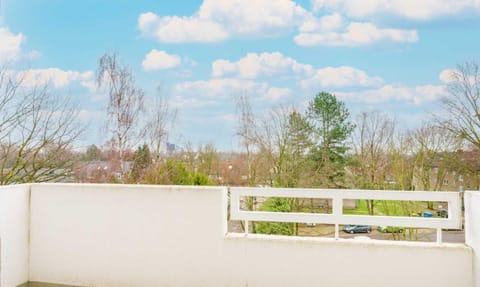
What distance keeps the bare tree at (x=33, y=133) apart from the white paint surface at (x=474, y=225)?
333 inches

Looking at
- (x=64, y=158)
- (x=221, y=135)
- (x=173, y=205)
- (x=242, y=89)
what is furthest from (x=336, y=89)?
(x=173, y=205)

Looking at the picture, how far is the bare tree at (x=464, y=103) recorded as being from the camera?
1088cm

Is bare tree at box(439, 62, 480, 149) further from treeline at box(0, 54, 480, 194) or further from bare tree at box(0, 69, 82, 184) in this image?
bare tree at box(0, 69, 82, 184)

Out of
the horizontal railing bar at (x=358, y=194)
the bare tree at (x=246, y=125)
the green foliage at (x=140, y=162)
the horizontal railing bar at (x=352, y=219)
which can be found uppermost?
the bare tree at (x=246, y=125)

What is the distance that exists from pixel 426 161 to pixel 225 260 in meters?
8.74

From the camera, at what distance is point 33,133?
980 centimetres

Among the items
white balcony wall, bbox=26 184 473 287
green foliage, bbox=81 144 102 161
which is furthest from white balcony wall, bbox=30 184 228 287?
green foliage, bbox=81 144 102 161

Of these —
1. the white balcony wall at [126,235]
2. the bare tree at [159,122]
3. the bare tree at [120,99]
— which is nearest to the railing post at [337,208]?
the white balcony wall at [126,235]

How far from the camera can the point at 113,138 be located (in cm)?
1271

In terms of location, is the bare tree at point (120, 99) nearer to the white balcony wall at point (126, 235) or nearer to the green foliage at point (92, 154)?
the green foliage at point (92, 154)

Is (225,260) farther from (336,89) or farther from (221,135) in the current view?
(336,89)

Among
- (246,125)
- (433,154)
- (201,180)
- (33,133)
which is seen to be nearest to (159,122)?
(246,125)

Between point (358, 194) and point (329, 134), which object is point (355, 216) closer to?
point (358, 194)

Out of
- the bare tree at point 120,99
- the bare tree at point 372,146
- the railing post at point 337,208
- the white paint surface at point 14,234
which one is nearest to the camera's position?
the railing post at point 337,208
